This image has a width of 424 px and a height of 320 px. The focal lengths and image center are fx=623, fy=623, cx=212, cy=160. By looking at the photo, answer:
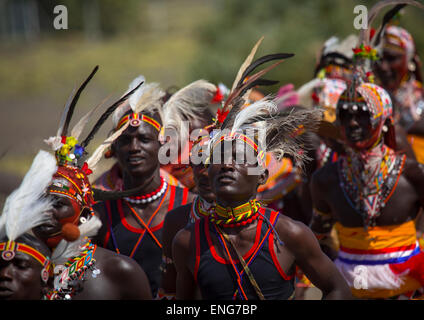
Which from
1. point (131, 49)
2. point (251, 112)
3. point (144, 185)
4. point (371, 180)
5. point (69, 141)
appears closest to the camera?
point (251, 112)

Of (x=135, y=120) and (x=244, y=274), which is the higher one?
(x=135, y=120)

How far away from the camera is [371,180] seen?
14.9 ft

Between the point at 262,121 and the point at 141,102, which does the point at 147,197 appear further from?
the point at 262,121

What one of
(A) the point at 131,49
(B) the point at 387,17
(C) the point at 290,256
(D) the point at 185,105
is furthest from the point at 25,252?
(A) the point at 131,49

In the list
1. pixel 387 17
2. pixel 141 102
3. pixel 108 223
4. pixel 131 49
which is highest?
pixel 387 17

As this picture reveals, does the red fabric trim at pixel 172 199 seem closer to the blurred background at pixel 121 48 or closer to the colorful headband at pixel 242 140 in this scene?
the blurred background at pixel 121 48

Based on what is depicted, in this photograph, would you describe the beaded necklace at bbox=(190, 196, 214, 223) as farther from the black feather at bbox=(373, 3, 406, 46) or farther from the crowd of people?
the black feather at bbox=(373, 3, 406, 46)

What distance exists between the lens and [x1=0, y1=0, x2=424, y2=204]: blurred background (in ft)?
52.6

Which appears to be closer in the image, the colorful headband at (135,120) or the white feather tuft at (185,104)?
the colorful headband at (135,120)

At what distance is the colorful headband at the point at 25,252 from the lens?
9.50 feet

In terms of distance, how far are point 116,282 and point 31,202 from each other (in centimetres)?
69

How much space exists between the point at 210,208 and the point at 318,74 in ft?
11.3

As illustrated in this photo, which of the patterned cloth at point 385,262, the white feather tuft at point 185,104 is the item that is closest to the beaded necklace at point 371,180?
the patterned cloth at point 385,262

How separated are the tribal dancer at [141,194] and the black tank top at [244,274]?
1092 millimetres
